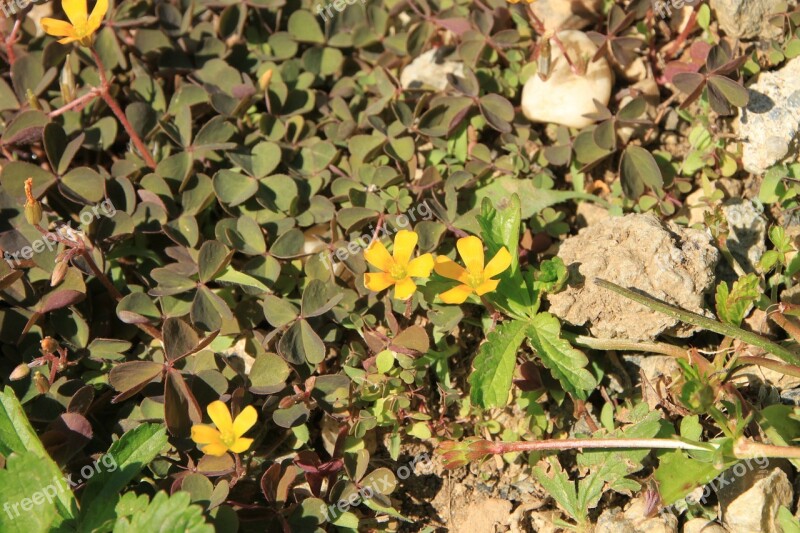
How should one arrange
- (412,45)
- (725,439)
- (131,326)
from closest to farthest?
1. (725,439)
2. (131,326)
3. (412,45)

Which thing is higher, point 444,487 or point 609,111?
point 609,111

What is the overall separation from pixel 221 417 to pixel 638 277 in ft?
6.34

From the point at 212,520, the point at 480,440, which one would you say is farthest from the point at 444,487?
the point at 212,520

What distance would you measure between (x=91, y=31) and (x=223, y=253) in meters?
1.21

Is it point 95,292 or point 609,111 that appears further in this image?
point 609,111

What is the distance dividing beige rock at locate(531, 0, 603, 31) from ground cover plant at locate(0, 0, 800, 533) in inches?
0.8

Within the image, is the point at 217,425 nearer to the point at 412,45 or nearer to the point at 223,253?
the point at 223,253

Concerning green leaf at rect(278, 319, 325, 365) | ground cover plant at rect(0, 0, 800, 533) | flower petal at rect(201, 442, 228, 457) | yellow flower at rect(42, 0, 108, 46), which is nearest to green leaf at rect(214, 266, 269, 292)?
ground cover plant at rect(0, 0, 800, 533)

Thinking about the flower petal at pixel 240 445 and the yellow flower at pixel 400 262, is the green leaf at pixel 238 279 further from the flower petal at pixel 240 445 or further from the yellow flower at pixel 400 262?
the flower petal at pixel 240 445

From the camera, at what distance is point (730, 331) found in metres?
3.18

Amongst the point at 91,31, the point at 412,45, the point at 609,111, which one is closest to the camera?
the point at 91,31
